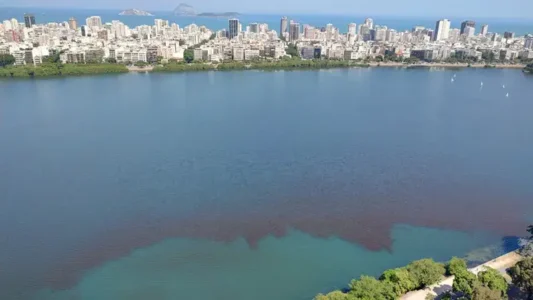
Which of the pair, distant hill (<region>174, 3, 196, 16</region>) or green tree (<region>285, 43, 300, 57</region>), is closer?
green tree (<region>285, 43, 300, 57</region>)

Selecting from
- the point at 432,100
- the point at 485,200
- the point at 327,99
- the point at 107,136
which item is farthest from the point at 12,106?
the point at 432,100

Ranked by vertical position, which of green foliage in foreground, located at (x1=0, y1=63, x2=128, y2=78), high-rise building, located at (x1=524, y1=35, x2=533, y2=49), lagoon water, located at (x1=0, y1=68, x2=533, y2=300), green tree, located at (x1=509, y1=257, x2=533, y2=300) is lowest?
lagoon water, located at (x1=0, y1=68, x2=533, y2=300)

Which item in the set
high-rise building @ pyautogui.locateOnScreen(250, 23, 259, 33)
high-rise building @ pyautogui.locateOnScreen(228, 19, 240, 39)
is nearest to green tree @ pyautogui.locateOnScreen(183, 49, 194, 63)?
high-rise building @ pyautogui.locateOnScreen(228, 19, 240, 39)

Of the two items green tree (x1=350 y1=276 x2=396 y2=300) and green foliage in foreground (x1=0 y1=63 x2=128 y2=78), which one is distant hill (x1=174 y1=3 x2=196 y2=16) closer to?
green foliage in foreground (x1=0 y1=63 x2=128 y2=78)

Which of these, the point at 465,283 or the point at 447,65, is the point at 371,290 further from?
the point at 447,65

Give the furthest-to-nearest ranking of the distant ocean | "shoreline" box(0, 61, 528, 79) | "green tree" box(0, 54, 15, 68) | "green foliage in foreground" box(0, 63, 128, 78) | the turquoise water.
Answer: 1. the distant ocean
2. "green tree" box(0, 54, 15, 68)
3. "shoreline" box(0, 61, 528, 79)
4. "green foliage in foreground" box(0, 63, 128, 78)
5. the turquoise water

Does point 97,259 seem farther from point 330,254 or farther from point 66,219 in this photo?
point 330,254

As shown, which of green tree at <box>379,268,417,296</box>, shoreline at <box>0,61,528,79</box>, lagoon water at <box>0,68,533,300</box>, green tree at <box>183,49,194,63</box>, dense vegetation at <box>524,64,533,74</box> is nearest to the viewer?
green tree at <box>379,268,417,296</box>
